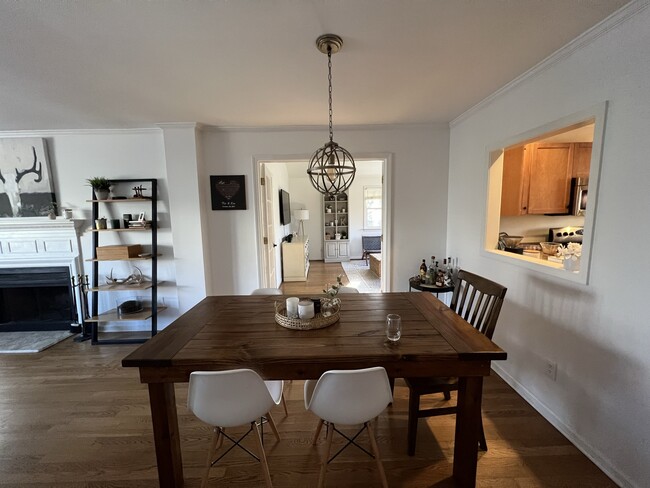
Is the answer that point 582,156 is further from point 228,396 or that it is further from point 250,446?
point 250,446

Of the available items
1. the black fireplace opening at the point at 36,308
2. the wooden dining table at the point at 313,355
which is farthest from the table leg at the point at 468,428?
the black fireplace opening at the point at 36,308

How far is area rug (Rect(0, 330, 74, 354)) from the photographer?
9.55 feet

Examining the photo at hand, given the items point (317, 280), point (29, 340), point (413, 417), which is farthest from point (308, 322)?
point (317, 280)

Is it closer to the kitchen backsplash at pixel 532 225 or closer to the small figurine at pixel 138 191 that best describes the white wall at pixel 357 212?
the kitchen backsplash at pixel 532 225

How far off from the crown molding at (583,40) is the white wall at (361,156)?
0.98 meters

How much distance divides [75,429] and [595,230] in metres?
3.53

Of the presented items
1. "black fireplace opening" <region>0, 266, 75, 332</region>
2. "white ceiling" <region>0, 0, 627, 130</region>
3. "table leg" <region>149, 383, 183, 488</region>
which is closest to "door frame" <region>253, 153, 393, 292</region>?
"white ceiling" <region>0, 0, 627, 130</region>

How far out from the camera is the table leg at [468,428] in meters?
1.32

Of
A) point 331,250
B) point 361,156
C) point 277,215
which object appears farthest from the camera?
point 331,250

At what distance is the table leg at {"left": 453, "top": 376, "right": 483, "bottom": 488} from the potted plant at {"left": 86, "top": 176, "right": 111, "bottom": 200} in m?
3.75

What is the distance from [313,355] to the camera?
1.23 meters

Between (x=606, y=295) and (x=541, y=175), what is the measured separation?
5.97ft

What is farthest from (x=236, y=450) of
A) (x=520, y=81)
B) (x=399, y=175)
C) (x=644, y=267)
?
(x=520, y=81)

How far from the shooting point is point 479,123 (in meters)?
2.59
